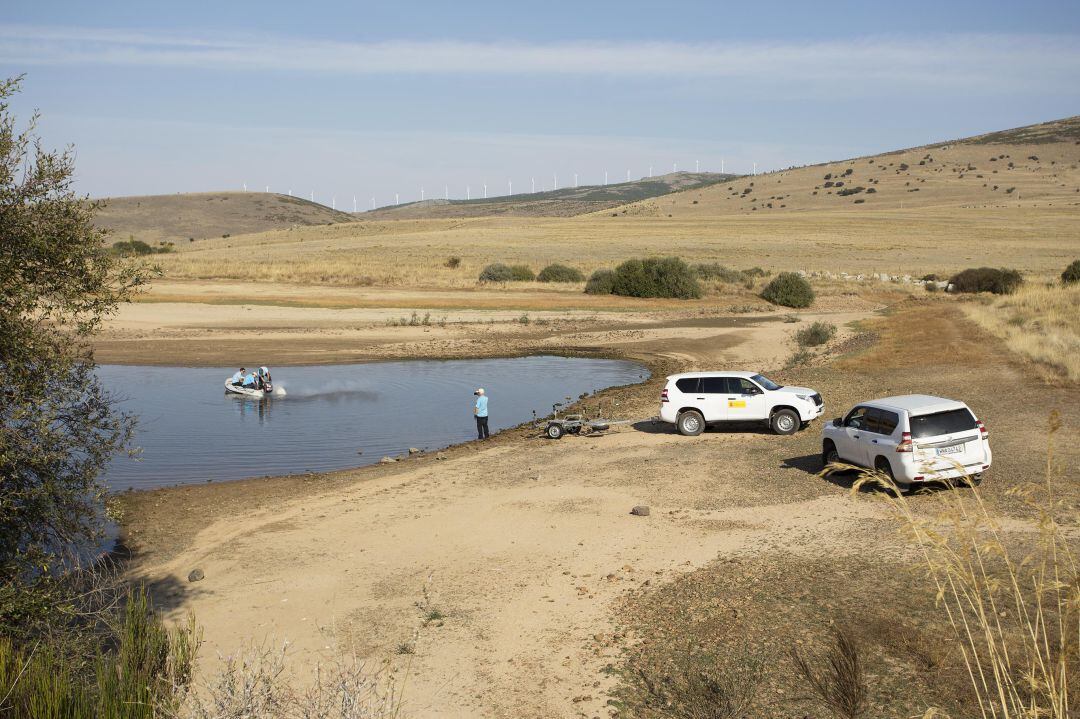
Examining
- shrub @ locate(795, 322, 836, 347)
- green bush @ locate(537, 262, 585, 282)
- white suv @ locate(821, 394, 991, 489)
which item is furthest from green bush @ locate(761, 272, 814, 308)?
white suv @ locate(821, 394, 991, 489)

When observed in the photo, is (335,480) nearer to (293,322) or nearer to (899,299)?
(293,322)

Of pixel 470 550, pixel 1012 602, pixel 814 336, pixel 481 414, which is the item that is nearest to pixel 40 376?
pixel 470 550

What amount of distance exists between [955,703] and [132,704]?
787 centimetres

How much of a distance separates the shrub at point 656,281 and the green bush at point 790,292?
5.46 m

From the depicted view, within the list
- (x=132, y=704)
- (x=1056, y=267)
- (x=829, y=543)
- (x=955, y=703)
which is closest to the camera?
(x=132, y=704)

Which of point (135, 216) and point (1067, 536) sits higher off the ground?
point (135, 216)

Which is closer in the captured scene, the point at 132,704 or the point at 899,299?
the point at 132,704

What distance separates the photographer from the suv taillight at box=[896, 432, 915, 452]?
16875 mm

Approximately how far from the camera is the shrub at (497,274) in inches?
3046

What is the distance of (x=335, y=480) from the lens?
22.3 metres

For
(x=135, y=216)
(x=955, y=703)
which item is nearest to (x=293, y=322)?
(x=955, y=703)

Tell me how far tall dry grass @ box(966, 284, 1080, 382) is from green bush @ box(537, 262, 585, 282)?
31.0 m

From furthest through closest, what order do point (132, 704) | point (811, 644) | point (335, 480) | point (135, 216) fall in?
point (135, 216) < point (335, 480) < point (811, 644) < point (132, 704)

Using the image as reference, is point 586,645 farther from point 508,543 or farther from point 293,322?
point 293,322
